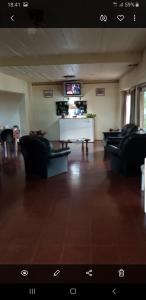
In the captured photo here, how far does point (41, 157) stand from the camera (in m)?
5.11

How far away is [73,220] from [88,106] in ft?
27.9

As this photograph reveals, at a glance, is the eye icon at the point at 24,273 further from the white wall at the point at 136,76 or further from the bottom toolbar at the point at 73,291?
the white wall at the point at 136,76

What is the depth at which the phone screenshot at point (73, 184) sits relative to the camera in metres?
0.76

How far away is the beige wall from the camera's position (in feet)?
36.0

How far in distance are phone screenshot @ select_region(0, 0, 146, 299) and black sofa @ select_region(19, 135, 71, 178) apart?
0.02 meters

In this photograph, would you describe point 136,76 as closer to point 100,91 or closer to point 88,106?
point 100,91

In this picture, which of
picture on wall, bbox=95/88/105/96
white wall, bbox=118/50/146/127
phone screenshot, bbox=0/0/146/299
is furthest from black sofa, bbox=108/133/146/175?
picture on wall, bbox=95/88/105/96

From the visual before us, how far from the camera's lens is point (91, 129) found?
10578 mm

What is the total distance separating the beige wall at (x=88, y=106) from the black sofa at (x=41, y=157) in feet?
19.5

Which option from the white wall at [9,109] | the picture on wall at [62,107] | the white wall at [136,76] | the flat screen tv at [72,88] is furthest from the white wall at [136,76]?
the white wall at [9,109]

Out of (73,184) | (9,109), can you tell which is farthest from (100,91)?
(73,184)

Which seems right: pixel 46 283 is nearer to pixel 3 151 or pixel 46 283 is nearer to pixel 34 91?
pixel 3 151
